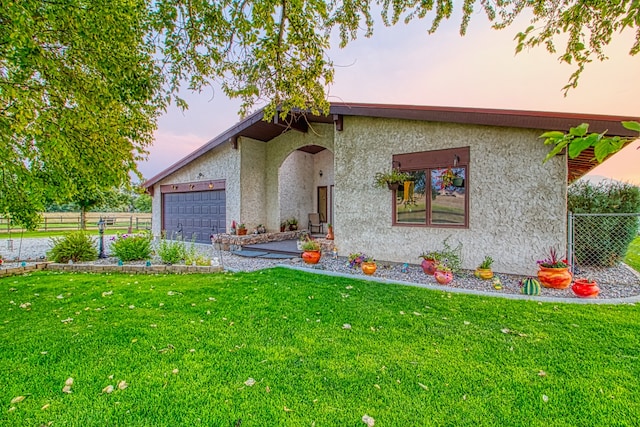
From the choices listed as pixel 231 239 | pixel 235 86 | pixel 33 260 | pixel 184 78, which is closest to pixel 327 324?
pixel 235 86

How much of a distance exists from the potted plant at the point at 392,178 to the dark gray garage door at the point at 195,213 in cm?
649

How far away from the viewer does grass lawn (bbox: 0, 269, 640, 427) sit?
2299 millimetres

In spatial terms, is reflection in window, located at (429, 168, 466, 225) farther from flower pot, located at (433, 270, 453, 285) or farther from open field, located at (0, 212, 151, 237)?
open field, located at (0, 212, 151, 237)

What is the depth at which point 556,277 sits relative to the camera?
5.37m

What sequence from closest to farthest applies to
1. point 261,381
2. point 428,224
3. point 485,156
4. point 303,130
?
point 261,381
point 485,156
point 428,224
point 303,130

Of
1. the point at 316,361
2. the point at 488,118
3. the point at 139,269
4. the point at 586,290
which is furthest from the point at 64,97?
the point at 586,290

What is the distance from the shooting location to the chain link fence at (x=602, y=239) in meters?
6.96

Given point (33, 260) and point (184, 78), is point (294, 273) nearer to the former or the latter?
point (184, 78)

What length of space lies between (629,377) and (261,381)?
3285mm

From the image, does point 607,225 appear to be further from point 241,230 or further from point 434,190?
point 241,230

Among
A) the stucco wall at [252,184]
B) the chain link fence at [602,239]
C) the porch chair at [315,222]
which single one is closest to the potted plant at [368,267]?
the chain link fence at [602,239]

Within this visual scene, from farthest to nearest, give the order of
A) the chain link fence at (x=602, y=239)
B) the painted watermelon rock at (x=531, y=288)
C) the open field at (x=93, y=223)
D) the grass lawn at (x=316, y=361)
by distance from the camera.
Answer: the open field at (x=93, y=223)
the chain link fence at (x=602, y=239)
the painted watermelon rock at (x=531, y=288)
the grass lawn at (x=316, y=361)

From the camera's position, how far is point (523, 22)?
17.5ft

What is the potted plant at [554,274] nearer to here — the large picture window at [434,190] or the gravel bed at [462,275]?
the gravel bed at [462,275]
